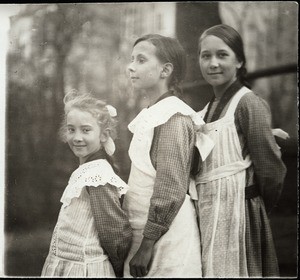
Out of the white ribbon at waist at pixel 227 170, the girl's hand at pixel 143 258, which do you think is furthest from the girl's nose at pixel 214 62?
the girl's hand at pixel 143 258

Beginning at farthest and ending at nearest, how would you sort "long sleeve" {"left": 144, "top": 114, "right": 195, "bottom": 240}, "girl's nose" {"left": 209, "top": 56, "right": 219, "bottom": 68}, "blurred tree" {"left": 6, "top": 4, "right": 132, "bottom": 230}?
1. "blurred tree" {"left": 6, "top": 4, "right": 132, "bottom": 230}
2. "girl's nose" {"left": 209, "top": 56, "right": 219, "bottom": 68}
3. "long sleeve" {"left": 144, "top": 114, "right": 195, "bottom": 240}

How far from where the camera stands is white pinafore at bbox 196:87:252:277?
288cm

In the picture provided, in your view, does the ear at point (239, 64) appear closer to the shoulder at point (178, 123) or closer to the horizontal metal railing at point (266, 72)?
the horizontal metal railing at point (266, 72)

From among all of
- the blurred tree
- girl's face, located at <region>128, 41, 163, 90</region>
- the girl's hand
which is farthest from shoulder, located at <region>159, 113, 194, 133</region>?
the girl's hand

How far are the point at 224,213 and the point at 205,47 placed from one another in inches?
35.3

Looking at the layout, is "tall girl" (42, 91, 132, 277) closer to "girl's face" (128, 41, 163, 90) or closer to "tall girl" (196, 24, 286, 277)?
"girl's face" (128, 41, 163, 90)

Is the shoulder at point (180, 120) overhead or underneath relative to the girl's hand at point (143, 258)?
overhead

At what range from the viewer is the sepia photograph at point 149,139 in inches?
113

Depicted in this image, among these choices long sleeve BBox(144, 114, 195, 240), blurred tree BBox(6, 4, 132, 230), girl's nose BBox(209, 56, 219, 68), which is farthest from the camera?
blurred tree BBox(6, 4, 132, 230)

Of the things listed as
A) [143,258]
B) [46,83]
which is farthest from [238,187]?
[46,83]

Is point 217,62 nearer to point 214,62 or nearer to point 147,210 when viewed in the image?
point 214,62

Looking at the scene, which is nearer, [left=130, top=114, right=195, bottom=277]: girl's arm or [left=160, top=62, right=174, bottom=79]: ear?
[left=130, top=114, right=195, bottom=277]: girl's arm

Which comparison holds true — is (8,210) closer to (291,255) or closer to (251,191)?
(251,191)

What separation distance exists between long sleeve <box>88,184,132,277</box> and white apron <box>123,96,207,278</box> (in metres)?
0.06
